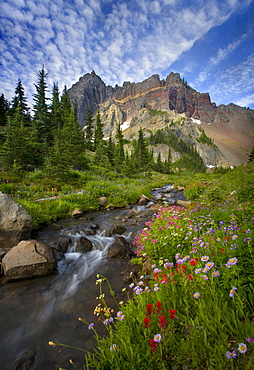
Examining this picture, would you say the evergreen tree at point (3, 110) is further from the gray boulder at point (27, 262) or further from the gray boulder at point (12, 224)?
the gray boulder at point (27, 262)

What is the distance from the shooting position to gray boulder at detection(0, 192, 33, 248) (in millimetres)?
6418

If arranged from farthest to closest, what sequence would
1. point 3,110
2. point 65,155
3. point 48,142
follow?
point 3,110 → point 48,142 → point 65,155

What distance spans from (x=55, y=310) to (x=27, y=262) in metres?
1.80

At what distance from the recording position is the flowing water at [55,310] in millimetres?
2922

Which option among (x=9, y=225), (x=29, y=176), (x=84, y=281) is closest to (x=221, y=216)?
(x=84, y=281)

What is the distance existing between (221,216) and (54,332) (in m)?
4.91

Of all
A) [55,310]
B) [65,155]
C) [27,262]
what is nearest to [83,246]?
[27,262]

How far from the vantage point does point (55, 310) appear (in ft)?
13.1

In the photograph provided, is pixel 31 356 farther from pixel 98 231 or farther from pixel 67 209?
pixel 67 209

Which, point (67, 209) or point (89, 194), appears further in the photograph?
point (89, 194)

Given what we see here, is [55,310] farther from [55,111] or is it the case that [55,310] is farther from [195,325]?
[55,111]

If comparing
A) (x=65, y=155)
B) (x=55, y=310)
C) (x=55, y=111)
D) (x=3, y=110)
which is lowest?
(x=55, y=310)

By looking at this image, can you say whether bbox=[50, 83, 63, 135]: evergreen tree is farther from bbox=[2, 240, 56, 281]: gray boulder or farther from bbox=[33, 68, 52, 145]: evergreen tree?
bbox=[2, 240, 56, 281]: gray boulder

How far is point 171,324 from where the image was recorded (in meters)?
2.11
